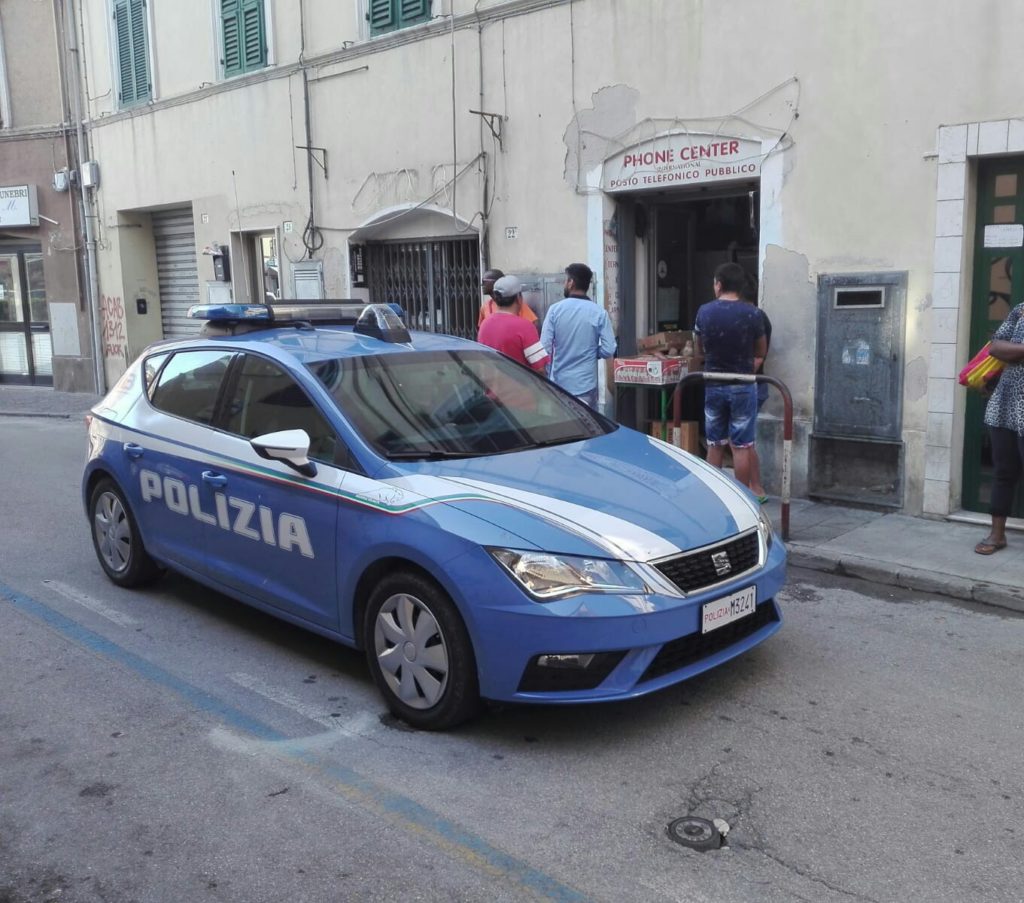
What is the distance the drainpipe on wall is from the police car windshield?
13.5 m

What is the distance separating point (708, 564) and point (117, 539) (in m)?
3.81

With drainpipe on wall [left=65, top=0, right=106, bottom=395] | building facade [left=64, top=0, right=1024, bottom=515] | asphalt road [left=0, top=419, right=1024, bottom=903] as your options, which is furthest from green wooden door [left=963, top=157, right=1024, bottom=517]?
drainpipe on wall [left=65, top=0, right=106, bottom=395]

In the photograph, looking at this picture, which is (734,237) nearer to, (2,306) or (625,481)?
(625,481)

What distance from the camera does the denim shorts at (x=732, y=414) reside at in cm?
736

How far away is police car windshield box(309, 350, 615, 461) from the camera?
4.64 metres

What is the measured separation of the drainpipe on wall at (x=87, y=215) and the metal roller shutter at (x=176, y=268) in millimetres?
1193

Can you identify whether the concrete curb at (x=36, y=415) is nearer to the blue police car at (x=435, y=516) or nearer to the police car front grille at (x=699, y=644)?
the blue police car at (x=435, y=516)

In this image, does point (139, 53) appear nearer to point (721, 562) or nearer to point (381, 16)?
point (381, 16)

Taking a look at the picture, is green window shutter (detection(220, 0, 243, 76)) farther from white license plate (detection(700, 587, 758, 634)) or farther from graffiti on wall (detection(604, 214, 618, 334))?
white license plate (detection(700, 587, 758, 634))

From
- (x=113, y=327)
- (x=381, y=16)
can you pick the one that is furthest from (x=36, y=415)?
(x=381, y=16)

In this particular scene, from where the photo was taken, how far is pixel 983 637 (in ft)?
17.4

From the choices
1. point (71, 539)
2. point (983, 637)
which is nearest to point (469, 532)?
point (983, 637)

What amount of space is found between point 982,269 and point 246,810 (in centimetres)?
617

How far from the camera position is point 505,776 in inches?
150
